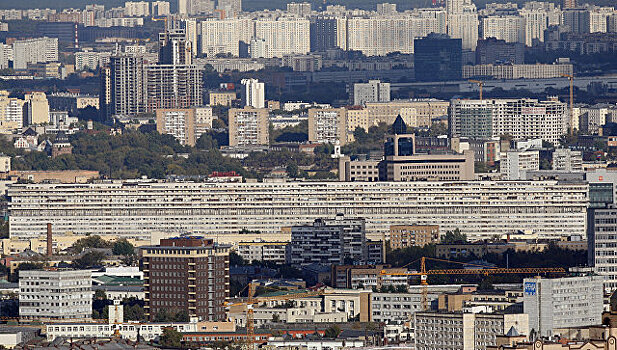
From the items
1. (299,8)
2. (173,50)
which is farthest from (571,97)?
(299,8)

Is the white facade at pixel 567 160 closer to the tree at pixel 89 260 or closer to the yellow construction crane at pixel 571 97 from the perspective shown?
the yellow construction crane at pixel 571 97

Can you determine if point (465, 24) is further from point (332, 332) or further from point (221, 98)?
point (332, 332)

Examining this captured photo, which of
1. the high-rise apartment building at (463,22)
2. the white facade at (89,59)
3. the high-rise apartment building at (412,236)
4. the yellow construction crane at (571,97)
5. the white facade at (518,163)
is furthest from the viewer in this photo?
the high-rise apartment building at (463,22)

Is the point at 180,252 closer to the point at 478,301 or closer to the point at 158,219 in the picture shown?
the point at 478,301

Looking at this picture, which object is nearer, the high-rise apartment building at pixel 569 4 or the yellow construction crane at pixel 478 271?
the yellow construction crane at pixel 478 271

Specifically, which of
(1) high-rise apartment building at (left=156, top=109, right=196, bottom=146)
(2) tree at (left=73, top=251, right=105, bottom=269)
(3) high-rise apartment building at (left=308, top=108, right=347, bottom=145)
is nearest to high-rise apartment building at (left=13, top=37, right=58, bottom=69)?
(1) high-rise apartment building at (left=156, top=109, right=196, bottom=146)

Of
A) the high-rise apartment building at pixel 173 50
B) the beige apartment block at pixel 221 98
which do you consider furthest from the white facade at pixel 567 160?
the beige apartment block at pixel 221 98
